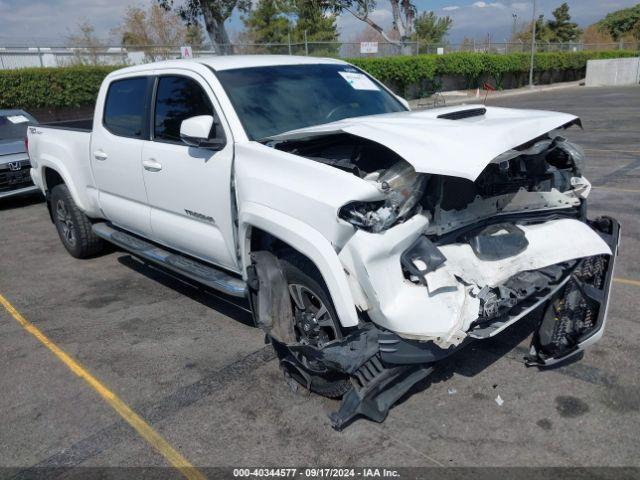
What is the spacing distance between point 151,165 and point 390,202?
7.72ft

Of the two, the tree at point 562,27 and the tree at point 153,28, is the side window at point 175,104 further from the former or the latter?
the tree at point 562,27

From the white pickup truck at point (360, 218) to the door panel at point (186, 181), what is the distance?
0.02 metres

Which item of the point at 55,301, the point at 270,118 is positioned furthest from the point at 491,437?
the point at 55,301

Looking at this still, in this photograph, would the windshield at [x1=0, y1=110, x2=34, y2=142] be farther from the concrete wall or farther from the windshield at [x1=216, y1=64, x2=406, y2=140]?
the concrete wall

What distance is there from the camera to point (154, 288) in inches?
218

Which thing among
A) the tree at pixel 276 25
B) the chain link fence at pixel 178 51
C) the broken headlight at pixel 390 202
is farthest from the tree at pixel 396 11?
the broken headlight at pixel 390 202

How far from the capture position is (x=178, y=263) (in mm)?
4492

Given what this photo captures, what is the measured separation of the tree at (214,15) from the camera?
2642 centimetres

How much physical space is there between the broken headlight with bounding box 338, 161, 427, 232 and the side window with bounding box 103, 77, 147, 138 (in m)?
2.58

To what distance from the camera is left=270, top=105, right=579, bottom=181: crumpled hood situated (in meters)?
2.84

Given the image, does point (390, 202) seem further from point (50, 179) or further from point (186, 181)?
point (50, 179)

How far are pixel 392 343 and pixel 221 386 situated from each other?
137cm

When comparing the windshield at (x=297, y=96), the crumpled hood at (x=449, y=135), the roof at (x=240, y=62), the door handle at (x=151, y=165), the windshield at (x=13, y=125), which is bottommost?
the windshield at (x=13, y=125)

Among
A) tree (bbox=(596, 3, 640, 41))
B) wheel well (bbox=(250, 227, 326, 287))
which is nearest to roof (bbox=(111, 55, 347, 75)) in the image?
wheel well (bbox=(250, 227, 326, 287))
